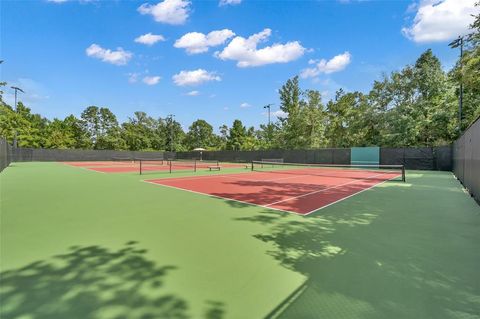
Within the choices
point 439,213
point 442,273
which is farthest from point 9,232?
point 439,213

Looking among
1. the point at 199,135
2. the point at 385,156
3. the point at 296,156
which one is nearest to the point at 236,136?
the point at 199,135

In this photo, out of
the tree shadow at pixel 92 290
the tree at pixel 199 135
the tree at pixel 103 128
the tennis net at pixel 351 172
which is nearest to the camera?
the tree shadow at pixel 92 290

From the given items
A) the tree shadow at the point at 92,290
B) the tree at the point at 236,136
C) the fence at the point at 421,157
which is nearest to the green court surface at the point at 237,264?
the tree shadow at the point at 92,290

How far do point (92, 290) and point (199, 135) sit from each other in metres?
60.5

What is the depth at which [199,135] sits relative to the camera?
62.2 meters

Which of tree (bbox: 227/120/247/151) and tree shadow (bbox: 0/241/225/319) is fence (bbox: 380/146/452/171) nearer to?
tree shadow (bbox: 0/241/225/319)

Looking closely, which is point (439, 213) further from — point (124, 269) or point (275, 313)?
point (124, 269)

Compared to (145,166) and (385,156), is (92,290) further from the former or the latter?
(385,156)

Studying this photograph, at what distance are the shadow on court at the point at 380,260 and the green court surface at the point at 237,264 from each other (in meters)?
0.02

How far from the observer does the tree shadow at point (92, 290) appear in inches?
91.4

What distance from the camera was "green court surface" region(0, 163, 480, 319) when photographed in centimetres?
243

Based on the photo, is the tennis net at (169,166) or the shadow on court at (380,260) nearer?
the shadow on court at (380,260)

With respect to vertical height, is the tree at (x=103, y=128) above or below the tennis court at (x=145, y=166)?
above

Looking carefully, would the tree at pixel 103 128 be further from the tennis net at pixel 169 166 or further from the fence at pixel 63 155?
the tennis net at pixel 169 166
